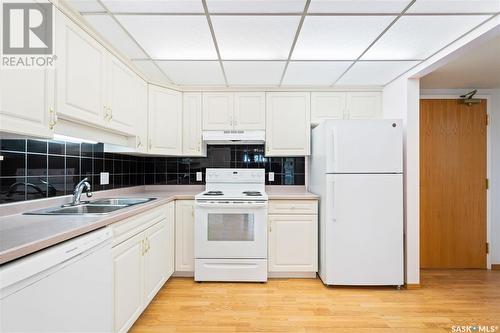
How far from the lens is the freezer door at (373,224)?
258 centimetres

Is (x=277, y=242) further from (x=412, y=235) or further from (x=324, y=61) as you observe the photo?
(x=324, y=61)

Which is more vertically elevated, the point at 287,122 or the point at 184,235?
the point at 287,122

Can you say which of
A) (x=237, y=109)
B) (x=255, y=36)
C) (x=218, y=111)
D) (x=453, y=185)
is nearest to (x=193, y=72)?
(x=218, y=111)

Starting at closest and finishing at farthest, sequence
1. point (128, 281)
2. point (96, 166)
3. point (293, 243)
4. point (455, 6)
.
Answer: point (455, 6) < point (128, 281) < point (96, 166) < point (293, 243)

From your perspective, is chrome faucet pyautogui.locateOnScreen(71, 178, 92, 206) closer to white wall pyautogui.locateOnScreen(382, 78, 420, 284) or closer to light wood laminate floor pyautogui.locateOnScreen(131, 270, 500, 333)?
light wood laminate floor pyautogui.locateOnScreen(131, 270, 500, 333)

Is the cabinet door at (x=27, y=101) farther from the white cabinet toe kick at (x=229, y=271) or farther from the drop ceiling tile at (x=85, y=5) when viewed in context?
the white cabinet toe kick at (x=229, y=271)

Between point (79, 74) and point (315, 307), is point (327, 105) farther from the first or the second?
point (79, 74)

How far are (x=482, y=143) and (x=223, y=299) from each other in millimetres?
3588

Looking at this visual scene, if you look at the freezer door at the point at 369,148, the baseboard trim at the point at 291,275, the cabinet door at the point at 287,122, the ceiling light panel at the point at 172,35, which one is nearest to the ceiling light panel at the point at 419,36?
the freezer door at the point at 369,148

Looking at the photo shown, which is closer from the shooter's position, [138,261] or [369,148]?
[138,261]

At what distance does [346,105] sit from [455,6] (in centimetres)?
159

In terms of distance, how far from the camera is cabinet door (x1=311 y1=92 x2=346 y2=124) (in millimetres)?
3184

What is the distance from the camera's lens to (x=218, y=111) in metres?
3.19

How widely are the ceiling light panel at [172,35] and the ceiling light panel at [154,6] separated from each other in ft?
0.20
